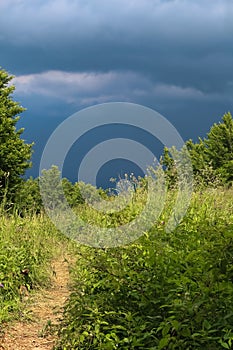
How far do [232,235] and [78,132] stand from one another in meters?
5.02

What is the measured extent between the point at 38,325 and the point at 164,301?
2069 millimetres

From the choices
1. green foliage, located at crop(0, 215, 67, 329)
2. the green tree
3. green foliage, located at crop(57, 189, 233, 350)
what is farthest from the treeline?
green foliage, located at crop(57, 189, 233, 350)

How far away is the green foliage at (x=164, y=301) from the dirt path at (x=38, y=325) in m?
0.33

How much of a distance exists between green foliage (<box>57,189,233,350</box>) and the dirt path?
33cm

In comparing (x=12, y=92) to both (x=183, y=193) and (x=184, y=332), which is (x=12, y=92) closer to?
(x=183, y=193)

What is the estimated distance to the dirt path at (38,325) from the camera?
188 inches

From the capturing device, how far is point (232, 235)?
377 cm

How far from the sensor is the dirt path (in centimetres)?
477

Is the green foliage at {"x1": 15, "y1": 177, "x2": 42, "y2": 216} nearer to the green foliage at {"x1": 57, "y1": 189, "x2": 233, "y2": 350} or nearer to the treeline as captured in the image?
the treeline

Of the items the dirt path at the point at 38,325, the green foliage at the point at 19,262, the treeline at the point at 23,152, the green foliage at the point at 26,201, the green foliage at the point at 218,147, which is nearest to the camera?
the dirt path at the point at 38,325

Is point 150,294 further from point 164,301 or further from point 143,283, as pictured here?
point 143,283

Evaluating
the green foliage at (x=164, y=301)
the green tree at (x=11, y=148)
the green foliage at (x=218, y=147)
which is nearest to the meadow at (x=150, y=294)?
the green foliage at (x=164, y=301)

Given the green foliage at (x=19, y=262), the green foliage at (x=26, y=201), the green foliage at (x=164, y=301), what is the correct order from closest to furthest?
the green foliage at (x=164, y=301) < the green foliage at (x=19, y=262) < the green foliage at (x=26, y=201)

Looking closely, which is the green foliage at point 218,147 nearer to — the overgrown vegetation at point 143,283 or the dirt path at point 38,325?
the overgrown vegetation at point 143,283
